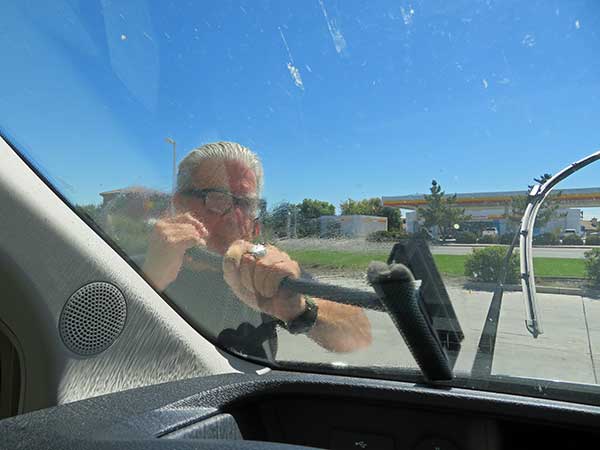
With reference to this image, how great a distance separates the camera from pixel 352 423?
6.87ft

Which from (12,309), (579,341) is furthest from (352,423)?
(12,309)

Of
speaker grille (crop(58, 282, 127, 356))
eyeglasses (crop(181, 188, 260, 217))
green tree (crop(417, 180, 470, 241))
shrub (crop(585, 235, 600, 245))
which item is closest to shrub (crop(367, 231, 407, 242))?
green tree (crop(417, 180, 470, 241))

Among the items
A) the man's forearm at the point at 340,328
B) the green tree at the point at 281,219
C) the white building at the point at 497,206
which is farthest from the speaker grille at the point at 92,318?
the white building at the point at 497,206

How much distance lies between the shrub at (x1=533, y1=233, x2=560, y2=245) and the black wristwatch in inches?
38.6

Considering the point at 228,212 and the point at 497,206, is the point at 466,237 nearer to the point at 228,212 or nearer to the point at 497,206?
the point at 497,206

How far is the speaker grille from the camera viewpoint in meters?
1.80

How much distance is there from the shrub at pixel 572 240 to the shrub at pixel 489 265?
0.61 feet

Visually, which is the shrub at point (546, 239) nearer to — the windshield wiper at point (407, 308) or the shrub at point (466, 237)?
the shrub at point (466, 237)

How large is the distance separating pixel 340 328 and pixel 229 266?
60 centimetres

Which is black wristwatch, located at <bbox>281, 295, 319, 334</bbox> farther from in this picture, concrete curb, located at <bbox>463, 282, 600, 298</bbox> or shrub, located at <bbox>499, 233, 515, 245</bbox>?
shrub, located at <bbox>499, 233, 515, 245</bbox>

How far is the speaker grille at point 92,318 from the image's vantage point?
1796mm

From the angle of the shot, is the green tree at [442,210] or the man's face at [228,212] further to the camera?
the man's face at [228,212]

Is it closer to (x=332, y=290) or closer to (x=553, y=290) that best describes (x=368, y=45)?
(x=332, y=290)

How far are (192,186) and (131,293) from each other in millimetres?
535
